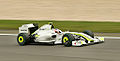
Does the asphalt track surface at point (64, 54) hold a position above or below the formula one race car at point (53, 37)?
below

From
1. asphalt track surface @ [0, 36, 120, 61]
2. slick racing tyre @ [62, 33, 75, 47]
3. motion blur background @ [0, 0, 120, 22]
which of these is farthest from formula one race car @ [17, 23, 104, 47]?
motion blur background @ [0, 0, 120, 22]

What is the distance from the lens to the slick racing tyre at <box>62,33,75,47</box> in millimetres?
12373

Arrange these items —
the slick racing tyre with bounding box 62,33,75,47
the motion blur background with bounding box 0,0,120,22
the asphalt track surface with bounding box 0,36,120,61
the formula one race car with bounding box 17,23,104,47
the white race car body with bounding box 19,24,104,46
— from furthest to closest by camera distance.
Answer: the motion blur background with bounding box 0,0,120,22 → the white race car body with bounding box 19,24,104,46 → the formula one race car with bounding box 17,23,104,47 → the slick racing tyre with bounding box 62,33,75,47 → the asphalt track surface with bounding box 0,36,120,61

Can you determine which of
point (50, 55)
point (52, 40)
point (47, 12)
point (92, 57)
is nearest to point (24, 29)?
point (52, 40)

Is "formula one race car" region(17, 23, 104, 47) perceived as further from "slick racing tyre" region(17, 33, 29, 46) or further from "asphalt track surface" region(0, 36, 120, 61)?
"asphalt track surface" region(0, 36, 120, 61)

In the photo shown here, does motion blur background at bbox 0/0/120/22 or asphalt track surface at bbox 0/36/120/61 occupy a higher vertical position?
motion blur background at bbox 0/0/120/22

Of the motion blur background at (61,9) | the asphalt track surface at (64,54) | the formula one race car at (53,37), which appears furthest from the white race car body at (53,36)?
the motion blur background at (61,9)

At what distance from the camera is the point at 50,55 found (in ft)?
35.2

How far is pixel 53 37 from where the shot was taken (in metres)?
13.1

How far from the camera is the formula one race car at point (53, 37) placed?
12555mm

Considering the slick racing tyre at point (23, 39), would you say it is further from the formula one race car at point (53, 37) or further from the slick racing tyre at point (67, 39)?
the slick racing tyre at point (67, 39)

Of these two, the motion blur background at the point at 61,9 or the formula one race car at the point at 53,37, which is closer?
the formula one race car at the point at 53,37

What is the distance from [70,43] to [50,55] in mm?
1989

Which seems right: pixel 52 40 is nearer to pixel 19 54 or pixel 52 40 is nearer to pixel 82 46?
pixel 82 46
